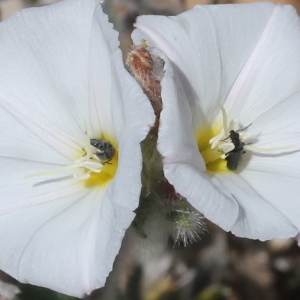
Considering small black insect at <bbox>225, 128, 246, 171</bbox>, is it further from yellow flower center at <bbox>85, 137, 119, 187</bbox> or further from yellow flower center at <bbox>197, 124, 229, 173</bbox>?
yellow flower center at <bbox>85, 137, 119, 187</bbox>

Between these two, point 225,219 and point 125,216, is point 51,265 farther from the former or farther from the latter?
point 225,219

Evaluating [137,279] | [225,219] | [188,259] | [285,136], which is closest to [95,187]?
[225,219]

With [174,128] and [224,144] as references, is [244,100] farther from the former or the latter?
[174,128]

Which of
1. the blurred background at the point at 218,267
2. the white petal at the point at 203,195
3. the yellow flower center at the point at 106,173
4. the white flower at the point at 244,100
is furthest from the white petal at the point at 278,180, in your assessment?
the blurred background at the point at 218,267

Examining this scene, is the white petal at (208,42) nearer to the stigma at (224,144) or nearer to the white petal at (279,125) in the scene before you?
the stigma at (224,144)

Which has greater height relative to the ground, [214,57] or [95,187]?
[214,57]

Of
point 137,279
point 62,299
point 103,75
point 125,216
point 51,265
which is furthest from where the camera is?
point 137,279

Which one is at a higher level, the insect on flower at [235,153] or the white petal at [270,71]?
the white petal at [270,71]
